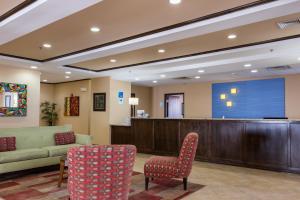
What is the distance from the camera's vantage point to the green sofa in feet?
14.8

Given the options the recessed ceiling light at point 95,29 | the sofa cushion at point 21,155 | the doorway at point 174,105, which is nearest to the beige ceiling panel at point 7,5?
the recessed ceiling light at point 95,29

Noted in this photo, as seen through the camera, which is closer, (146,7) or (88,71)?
(146,7)

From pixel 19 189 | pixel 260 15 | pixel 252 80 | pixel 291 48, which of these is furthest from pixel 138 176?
pixel 252 80

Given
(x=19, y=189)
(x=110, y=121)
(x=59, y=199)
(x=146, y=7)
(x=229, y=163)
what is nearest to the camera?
(x=146, y=7)

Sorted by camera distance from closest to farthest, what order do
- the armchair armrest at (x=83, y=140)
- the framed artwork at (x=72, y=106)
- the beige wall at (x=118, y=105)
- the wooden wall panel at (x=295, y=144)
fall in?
the wooden wall panel at (x=295, y=144) < the armchair armrest at (x=83, y=140) < the beige wall at (x=118, y=105) < the framed artwork at (x=72, y=106)

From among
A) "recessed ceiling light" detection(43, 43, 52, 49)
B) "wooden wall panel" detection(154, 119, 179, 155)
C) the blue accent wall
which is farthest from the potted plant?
the blue accent wall

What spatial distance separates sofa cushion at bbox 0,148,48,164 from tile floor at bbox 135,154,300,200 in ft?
6.57

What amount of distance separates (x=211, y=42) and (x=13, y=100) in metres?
5.55

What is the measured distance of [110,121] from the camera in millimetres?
8320

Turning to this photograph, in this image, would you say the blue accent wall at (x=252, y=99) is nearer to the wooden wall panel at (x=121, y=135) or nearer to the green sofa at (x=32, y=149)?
the wooden wall panel at (x=121, y=135)

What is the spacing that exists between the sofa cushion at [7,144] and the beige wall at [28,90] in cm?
209

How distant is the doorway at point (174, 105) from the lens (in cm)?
1087

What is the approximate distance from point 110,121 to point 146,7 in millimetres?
5624

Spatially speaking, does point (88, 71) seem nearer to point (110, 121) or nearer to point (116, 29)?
point (110, 121)
